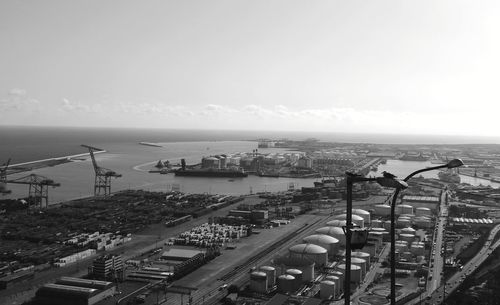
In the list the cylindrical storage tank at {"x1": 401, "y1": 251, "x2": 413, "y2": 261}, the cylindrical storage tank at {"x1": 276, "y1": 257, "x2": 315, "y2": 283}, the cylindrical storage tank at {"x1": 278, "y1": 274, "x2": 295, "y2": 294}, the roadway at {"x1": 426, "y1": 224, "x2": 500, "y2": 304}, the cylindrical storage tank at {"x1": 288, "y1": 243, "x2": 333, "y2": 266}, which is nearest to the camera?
the roadway at {"x1": 426, "y1": 224, "x2": 500, "y2": 304}

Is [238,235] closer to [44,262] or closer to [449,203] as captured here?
[44,262]

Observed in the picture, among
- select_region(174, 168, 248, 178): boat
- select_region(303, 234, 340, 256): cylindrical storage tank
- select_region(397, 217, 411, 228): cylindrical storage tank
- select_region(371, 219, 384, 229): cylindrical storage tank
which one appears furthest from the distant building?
select_region(174, 168, 248, 178): boat

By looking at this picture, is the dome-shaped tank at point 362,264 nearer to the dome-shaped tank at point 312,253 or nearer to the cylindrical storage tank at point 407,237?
the dome-shaped tank at point 312,253

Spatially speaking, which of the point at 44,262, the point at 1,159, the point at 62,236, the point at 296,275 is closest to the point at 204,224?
the point at 62,236

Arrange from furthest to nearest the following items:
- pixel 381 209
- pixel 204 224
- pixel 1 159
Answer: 1. pixel 1 159
2. pixel 381 209
3. pixel 204 224

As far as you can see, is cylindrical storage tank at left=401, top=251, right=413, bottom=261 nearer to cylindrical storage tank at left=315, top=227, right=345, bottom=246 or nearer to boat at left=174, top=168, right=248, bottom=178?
cylindrical storage tank at left=315, top=227, right=345, bottom=246

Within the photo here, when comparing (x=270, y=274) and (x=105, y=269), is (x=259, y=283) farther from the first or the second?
(x=105, y=269)

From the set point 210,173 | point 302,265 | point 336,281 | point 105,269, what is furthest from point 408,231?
point 210,173
